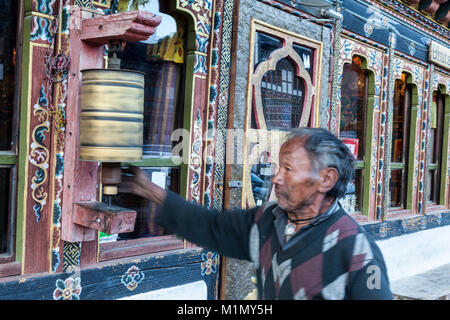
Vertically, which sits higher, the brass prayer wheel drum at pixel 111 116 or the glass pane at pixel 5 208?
the brass prayer wheel drum at pixel 111 116

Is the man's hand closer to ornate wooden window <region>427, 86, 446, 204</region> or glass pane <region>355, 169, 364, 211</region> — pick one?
glass pane <region>355, 169, 364, 211</region>

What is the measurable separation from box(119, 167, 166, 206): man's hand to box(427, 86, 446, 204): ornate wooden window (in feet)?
22.2

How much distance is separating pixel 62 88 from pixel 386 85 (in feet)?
14.7

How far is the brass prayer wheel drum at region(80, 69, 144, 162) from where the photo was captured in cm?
239

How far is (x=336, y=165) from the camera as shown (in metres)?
1.95

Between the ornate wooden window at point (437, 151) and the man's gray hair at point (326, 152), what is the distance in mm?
6620

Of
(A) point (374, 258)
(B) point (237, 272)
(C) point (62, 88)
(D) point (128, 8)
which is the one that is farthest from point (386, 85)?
(A) point (374, 258)

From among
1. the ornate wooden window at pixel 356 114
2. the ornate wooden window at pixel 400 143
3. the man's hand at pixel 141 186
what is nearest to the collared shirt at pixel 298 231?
the man's hand at pixel 141 186

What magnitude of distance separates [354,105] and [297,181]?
432cm

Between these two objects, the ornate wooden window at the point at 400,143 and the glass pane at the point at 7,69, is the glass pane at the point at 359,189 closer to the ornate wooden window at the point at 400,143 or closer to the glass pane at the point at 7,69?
the ornate wooden window at the point at 400,143

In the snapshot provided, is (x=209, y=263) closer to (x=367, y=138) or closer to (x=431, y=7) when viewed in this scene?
(x=367, y=138)

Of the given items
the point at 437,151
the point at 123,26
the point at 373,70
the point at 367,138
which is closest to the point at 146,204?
the point at 123,26

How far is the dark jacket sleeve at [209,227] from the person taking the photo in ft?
6.86

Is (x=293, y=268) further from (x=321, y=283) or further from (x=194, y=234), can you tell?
(x=194, y=234)
